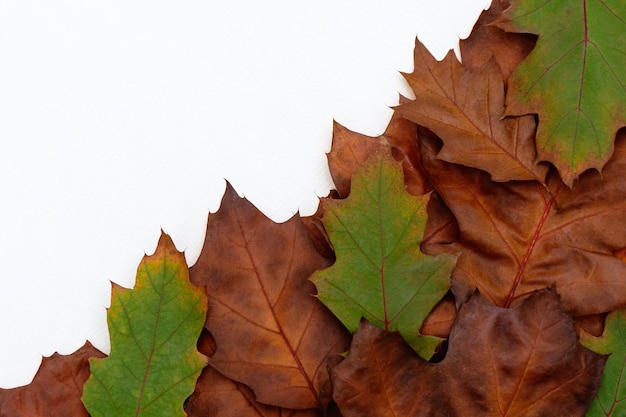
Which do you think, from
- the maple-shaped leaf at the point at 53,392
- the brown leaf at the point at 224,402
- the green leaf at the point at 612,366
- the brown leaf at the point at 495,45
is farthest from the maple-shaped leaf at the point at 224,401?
the brown leaf at the point at 495,45

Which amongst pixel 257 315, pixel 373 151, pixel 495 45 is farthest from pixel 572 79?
pixel 257 315

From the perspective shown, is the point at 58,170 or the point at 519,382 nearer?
the point at 519,382

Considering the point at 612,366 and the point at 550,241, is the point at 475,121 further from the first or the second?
the point at 612,366

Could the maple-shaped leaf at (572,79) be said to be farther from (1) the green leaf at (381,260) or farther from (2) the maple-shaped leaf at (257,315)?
(2) the maple-shaped leaf at (257,315)

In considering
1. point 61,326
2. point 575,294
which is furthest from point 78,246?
point 575,294

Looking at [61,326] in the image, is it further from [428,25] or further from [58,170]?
[428,25]

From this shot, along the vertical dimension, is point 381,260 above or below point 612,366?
above

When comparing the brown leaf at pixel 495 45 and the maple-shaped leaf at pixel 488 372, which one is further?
the brown leaf at pixel 495 45
